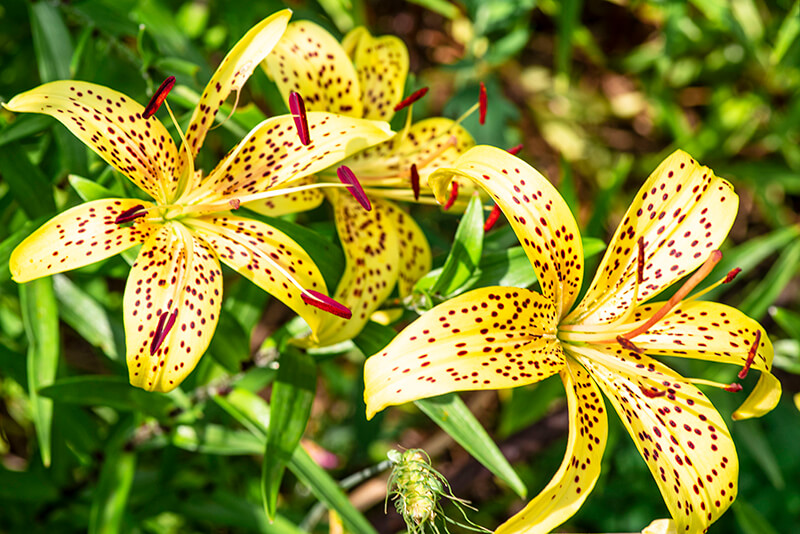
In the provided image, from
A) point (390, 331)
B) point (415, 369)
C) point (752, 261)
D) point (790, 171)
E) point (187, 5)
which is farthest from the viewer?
point (790, 171)

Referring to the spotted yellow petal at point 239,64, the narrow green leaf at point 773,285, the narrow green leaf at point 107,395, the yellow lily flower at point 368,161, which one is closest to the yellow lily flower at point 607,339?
the yellow lily flower at point 368,161

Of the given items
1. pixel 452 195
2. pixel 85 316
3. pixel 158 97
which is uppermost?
pixel 158 97

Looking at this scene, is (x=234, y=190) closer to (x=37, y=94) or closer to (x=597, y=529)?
(x=37, y=94)

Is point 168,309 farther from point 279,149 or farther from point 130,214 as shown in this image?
point 279,149

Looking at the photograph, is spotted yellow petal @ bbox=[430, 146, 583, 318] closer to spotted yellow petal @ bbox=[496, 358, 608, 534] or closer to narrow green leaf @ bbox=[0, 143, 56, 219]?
spotted yellow petal @ bbox=[496, 358, 608, 534]

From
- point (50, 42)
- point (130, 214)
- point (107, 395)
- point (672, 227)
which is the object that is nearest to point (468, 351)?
point (672, 227)

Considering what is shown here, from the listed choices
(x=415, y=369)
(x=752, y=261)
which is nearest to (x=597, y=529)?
(x=752, y=261)

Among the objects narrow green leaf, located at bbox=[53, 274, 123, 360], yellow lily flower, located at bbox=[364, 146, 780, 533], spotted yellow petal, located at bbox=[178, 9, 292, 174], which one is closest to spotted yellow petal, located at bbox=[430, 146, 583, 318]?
yellow lily flower, located at bbox=[364, 146, 780, 533]
